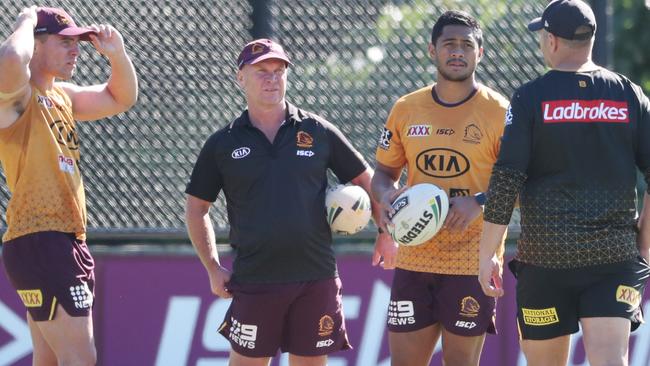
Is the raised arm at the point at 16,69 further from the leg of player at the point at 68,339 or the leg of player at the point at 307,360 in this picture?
the leg of player at the point at 307,360

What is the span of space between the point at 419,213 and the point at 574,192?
805 millimetres

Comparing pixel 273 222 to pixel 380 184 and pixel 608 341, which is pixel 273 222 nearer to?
pixel 380 184

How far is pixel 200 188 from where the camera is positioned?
20.8 ft

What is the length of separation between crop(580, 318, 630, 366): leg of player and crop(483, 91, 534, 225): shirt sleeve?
618 millimetres

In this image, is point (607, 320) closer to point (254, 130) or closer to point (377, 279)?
point (254, 130)

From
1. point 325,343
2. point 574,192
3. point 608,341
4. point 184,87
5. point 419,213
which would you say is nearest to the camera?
Result: point 608,341

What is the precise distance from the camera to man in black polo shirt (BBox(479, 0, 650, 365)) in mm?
5496

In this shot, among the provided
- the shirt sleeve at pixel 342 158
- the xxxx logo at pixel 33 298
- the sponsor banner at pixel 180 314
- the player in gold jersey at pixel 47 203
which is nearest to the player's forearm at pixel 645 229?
the shirt sleeve at pixel 342 158

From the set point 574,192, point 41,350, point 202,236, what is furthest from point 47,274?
point 574,192

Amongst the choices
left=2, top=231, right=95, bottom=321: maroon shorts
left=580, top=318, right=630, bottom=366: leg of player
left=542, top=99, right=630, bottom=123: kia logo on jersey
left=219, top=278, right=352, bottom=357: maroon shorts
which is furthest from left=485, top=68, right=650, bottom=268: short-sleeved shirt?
left=2, top=231, right=95, bottom=321: maroon shorts

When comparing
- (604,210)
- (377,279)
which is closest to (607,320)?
(604,210)

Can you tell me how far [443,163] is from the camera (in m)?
6.29

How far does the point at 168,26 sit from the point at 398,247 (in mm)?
2680

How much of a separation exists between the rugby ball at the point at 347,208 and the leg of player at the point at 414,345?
63 centimetres
